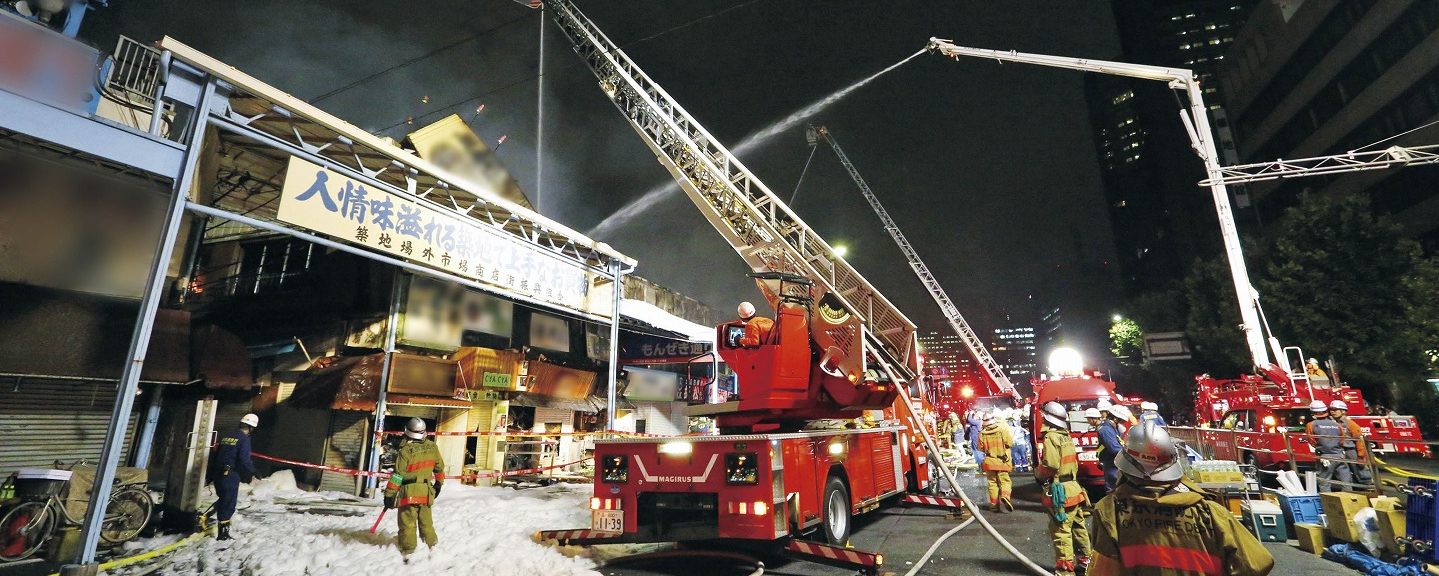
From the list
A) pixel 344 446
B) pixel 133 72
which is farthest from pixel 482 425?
pixel 133 72

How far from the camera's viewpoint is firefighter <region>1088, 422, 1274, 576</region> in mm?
2754

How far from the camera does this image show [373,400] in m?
12.6

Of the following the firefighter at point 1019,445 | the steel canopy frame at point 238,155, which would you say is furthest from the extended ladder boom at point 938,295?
the steel canopy frame at point 238,155

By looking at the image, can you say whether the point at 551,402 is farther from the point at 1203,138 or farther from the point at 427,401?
the point at 1203,138

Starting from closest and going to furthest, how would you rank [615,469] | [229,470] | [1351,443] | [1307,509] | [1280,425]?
[615,469] → [1307,509] → [229,470] → [1351,443] → [1280,425]

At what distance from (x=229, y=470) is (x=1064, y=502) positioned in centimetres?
1068

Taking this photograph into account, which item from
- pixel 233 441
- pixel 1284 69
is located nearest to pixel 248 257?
pixel 233 441

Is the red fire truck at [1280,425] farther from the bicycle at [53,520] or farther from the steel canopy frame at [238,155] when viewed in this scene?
the bicycle at [53,520]

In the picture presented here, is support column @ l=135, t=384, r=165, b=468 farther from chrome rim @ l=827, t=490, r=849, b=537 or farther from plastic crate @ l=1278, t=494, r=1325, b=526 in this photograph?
plastic crate @ l=1278, t=494, r=1325, b=526

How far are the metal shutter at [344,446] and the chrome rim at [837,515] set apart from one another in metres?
10.7

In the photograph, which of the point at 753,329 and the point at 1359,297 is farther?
the point at 1359,297

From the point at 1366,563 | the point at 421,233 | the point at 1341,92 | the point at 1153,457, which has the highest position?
the point at 1341,92

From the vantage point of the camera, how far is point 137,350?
5.88m

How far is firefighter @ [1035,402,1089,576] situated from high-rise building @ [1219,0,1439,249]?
77.3 feet
